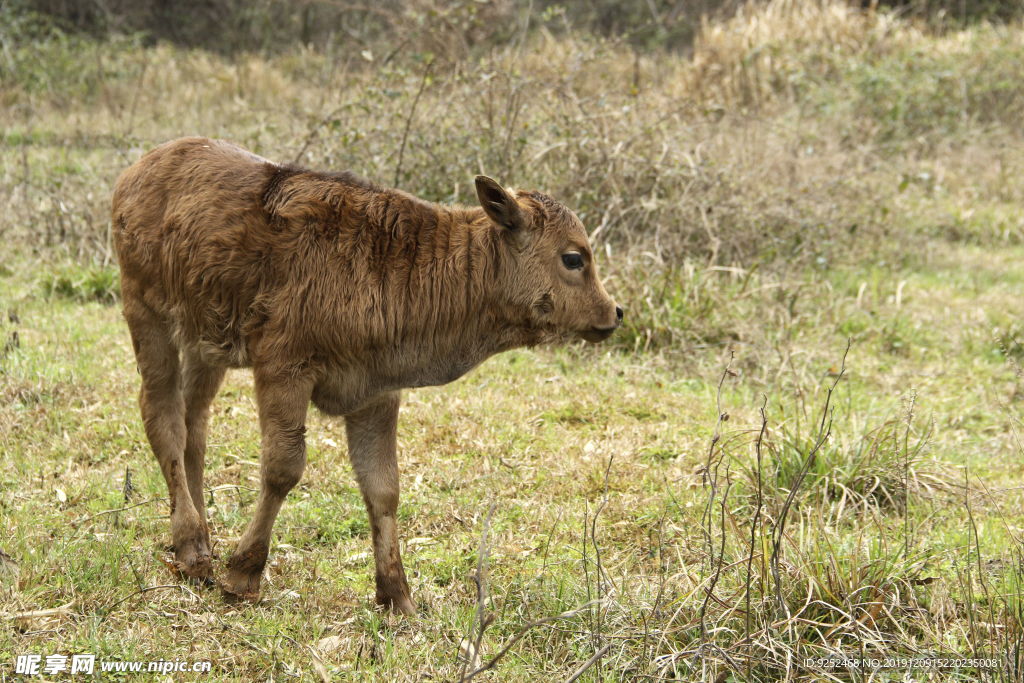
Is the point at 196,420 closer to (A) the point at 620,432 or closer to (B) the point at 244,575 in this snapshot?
(B) the point at 244,575

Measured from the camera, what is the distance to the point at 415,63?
32.3 ft

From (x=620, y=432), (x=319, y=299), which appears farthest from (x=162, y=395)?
(x=620, y=432)

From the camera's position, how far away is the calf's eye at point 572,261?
13.3ft

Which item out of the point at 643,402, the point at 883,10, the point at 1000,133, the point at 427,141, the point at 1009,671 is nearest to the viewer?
the point at 1009,671

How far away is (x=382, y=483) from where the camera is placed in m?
3.96

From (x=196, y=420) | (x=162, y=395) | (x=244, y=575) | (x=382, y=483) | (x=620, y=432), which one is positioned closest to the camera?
(x=244, y=575)

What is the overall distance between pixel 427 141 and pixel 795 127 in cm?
623

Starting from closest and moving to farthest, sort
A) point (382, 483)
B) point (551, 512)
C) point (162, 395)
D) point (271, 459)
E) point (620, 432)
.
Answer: point (271, 459)
point (382, 483)
point (162, 395)
point (551, 512)
point (620, 432)

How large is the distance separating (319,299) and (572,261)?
1.18 meters

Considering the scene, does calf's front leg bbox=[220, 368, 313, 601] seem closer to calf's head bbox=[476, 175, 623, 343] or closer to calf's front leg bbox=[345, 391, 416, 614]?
calf's front leg bbox=[345, 391, 416, 614]

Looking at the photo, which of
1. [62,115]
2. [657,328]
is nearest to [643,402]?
[657,328]

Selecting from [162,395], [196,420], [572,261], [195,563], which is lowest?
[195,563]

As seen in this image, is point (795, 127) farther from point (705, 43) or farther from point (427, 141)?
point (427, 141)

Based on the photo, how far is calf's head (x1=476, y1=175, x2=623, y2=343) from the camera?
400 cm
